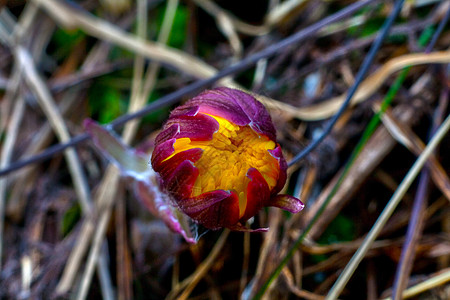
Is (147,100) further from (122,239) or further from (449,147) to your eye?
(449,147)

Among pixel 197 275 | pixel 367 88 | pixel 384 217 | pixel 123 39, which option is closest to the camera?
pixel 384 217

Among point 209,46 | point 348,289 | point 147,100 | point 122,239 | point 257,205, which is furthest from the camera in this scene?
point 209,46

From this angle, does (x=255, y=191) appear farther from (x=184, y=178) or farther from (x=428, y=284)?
(x=428, y=284)

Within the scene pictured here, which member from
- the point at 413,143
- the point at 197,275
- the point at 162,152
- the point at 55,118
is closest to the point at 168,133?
the point at 162,152

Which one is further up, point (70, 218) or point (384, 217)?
point (70, 218)

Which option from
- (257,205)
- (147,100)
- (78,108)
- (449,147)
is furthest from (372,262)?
(78,108)

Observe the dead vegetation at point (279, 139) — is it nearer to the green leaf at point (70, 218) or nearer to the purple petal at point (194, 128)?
the green leaf at point (70, 218)

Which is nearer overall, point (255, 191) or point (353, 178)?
point (255, 191)
